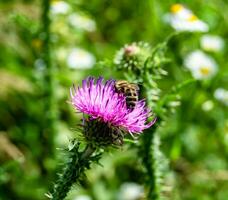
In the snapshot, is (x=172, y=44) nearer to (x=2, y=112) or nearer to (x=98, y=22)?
(x=98, y=22)

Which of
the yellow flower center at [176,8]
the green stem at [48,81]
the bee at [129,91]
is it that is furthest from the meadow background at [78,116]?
the bee at [129,91]

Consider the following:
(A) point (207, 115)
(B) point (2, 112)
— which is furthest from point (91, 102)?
(A) point (207, 115)

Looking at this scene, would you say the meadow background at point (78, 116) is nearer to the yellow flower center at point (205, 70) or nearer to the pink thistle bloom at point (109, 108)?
the yellow flower center at point (205, 70)

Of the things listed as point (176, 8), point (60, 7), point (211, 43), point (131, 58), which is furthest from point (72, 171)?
point (211, 43)

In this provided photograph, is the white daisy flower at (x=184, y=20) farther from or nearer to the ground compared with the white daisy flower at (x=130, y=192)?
farther from the ground

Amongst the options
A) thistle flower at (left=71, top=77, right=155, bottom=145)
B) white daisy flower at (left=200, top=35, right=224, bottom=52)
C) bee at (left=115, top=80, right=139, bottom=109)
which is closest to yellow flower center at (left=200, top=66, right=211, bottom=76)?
white daisy flower at (left=200, top=35, right=224, bottom=52)
